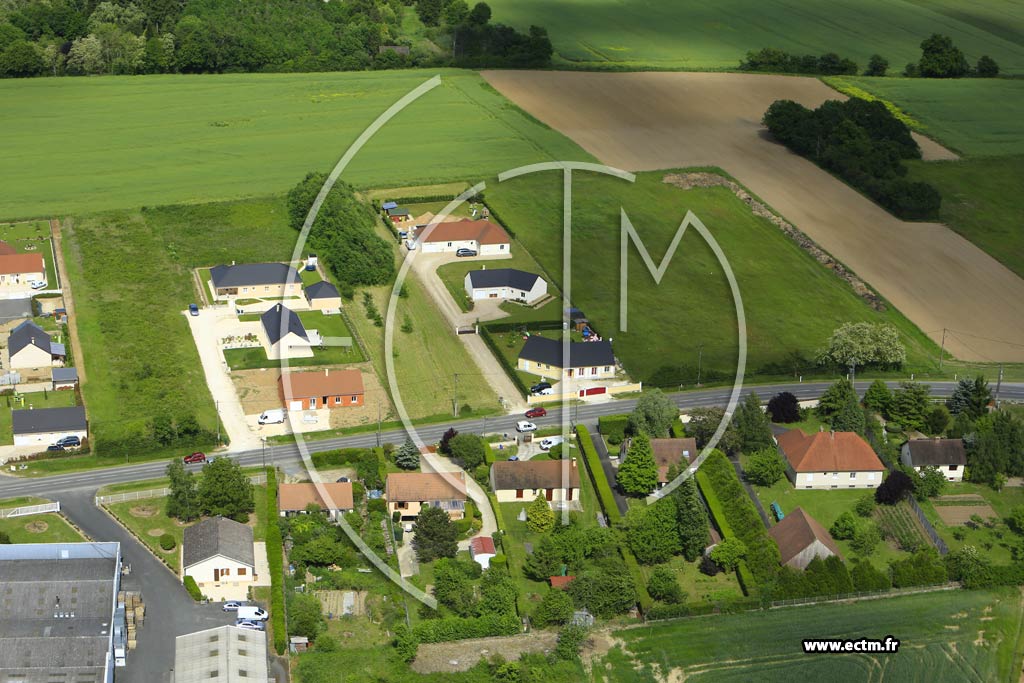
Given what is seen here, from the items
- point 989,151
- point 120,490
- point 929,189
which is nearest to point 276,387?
point 120,490

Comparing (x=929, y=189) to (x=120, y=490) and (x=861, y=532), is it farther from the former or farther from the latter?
(x=120, y=490)

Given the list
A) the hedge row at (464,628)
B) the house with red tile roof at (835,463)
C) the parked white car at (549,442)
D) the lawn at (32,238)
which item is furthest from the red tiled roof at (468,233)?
the hedge row at (464,628)

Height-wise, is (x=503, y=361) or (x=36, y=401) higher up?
(x=503, y=361)

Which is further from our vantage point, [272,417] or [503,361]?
[503,361]

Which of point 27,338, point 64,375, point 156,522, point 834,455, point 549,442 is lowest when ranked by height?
point 156,522

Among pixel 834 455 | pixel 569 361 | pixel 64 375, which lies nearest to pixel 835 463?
pixel 834 455

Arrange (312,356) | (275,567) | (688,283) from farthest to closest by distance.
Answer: (688,283)
(312,356)
(275,567)

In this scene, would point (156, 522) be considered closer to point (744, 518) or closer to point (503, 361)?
point (503, 361)
